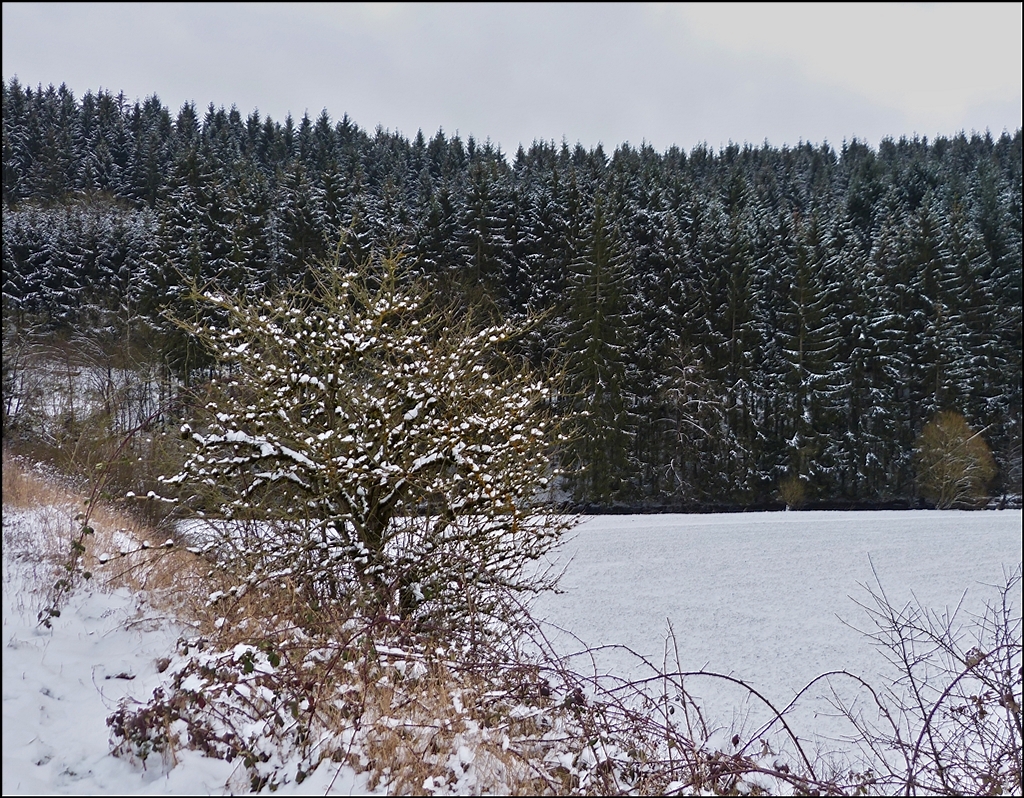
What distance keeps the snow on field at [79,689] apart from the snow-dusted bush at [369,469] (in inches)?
58.1

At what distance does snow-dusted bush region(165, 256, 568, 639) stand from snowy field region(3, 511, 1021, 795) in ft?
5.86

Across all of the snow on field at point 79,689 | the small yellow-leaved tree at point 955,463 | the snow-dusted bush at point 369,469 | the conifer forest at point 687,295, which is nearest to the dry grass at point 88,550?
the snow on field at point 79,689

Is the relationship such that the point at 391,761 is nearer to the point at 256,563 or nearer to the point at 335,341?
the point at 256,563

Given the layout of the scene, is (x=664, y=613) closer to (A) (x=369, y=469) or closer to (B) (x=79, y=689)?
(A) (x=369, y=469)

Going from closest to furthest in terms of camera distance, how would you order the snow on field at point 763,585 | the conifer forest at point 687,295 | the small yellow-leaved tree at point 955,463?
the snow on field at point 763,585, the conifer forest at point 687,295, the small yellow-leaved tree at point 955,463

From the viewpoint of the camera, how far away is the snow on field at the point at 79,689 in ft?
10.0

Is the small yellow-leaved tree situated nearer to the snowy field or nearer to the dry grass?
the snowy field

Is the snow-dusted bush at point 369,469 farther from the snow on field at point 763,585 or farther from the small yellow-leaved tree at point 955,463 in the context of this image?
the small yellow-leaved tree at point 955,463

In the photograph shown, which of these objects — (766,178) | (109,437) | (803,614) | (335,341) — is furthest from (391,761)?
(766,178)

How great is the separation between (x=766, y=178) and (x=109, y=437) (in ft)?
169

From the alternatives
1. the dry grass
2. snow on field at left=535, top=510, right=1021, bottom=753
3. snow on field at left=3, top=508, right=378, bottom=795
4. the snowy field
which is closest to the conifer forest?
the snowy field

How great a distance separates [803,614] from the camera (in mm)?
14078

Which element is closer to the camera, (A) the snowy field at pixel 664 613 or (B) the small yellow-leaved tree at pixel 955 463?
(A) the snowy field at pixel 664 613

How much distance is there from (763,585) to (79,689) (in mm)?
15176
